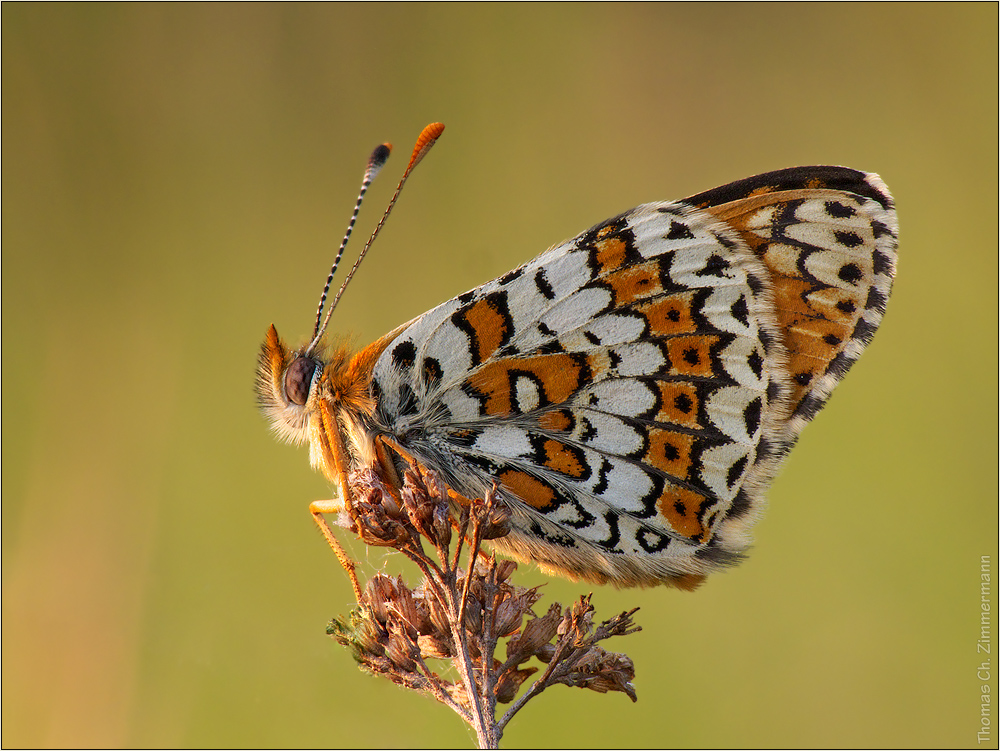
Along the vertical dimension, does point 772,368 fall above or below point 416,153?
below

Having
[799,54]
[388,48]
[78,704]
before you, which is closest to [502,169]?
[388,48]

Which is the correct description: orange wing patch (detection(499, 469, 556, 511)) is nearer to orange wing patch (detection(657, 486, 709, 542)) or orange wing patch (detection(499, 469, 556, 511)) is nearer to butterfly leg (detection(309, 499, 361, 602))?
orange wing patch (detection(657, 486, 709, 542))

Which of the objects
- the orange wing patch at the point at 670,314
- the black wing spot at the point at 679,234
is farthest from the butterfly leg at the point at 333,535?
the black wing spot at the point at 679,234

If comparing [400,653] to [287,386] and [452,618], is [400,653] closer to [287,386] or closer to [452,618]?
[452,618]

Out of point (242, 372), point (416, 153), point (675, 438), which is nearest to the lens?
point (675, 438)

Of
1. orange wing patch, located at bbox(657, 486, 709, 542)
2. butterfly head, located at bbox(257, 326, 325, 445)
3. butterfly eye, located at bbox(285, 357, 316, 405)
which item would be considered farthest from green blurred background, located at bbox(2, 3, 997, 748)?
orange wing patch, located at bbox(657, 486, 709, 542)

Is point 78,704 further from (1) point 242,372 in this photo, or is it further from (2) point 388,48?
(2) point 388,48

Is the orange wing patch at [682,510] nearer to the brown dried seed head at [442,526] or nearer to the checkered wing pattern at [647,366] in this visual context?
the checkered wing pattern at [647,366]

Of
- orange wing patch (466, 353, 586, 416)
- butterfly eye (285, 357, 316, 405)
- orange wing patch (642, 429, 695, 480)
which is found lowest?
orange wing patch (642, 429, 695, 480)
